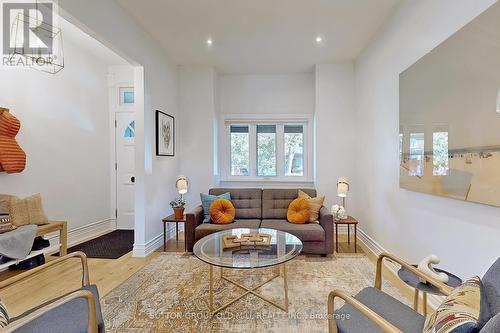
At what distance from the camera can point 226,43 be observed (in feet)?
12.2

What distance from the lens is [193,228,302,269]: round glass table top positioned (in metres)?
1.97

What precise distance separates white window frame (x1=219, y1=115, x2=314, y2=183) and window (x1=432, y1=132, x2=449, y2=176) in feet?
9.15

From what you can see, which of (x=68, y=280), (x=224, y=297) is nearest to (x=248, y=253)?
(x=224, y=297)

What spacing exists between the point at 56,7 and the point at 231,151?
11.2 ft

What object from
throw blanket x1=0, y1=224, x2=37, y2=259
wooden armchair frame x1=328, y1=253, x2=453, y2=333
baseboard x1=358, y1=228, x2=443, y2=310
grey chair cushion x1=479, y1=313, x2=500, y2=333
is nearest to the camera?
grey chair cushion x1=479, y1=313, x2=500, y2=333

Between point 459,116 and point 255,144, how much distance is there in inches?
139

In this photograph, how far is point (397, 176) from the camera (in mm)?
2855

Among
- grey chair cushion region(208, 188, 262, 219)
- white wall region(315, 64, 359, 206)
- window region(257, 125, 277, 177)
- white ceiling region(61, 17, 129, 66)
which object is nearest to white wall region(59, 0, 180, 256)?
white ceiling region(61, 17, 129, 66)

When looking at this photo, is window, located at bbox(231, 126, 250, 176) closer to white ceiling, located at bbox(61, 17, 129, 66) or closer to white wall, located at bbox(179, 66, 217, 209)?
white wall, located at bbox(179, 66, 217, 209)

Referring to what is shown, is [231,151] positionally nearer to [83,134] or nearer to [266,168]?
[266,168]

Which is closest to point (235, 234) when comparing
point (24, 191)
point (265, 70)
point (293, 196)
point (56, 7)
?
point (293, 196)

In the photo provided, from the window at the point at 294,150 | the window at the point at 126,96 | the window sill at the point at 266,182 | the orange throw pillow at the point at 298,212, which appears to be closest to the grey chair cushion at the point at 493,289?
the orange throw pillow at the point at 298,212

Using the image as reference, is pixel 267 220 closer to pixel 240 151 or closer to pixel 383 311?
pixel 240 151

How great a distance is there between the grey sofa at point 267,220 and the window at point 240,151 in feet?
3.69
